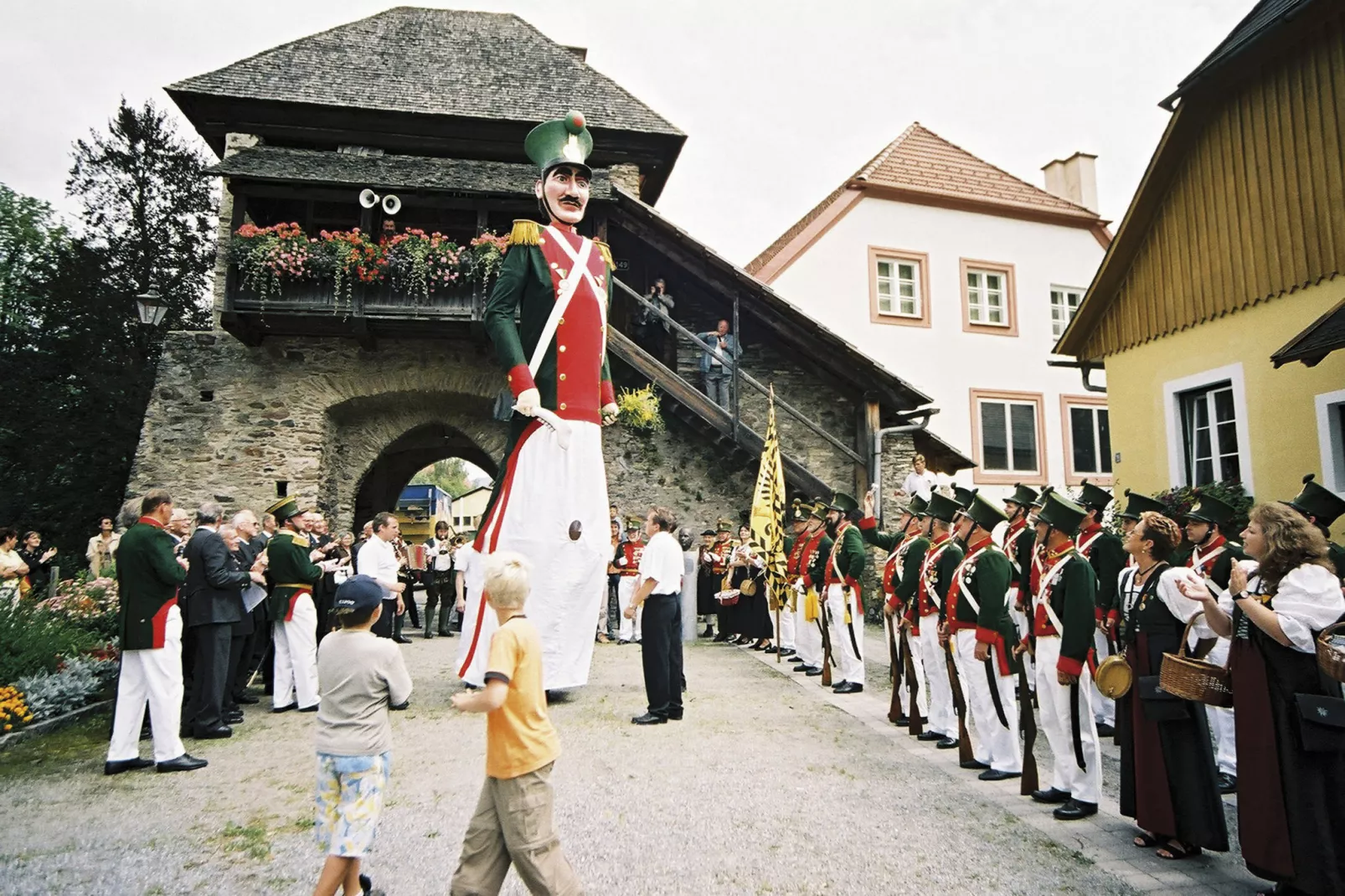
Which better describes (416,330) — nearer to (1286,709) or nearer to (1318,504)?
(1318,504)

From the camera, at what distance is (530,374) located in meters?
6.43

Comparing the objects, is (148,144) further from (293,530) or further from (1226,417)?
(1226,417)

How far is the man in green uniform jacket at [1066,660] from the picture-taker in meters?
4.80

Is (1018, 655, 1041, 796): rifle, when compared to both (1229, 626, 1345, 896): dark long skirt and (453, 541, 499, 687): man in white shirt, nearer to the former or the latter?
(1229, 626, 1345, 896): dark long skirt

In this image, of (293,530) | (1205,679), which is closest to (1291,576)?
(1205,679)

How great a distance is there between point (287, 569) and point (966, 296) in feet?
56.8

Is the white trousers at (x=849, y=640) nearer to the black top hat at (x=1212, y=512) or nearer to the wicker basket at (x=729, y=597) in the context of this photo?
the black top hat at (x=1212, y=512)

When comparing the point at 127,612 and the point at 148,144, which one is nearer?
the point at 127,612

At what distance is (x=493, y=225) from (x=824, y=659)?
444 inches

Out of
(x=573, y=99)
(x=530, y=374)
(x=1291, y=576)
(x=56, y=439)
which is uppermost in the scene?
(x=573, y=99)

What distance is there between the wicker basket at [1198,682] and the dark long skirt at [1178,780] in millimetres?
337

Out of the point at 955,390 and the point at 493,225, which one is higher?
the point at 493,225

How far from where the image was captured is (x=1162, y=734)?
432cm

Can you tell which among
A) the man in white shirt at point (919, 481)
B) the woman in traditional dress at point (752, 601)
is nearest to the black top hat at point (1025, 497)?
the woman in traditional dress at point (752, 601)
